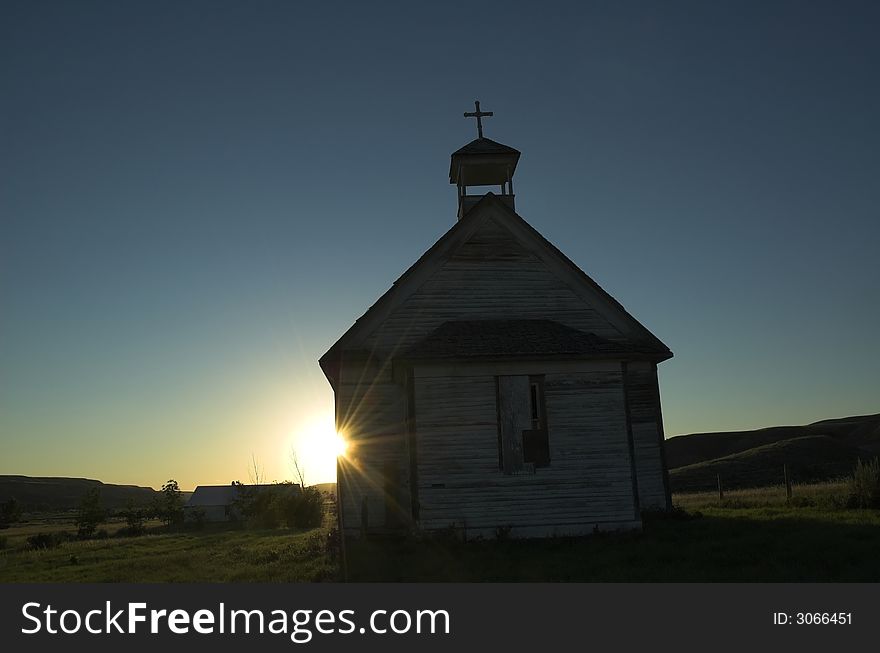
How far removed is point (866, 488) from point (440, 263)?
1334 cm

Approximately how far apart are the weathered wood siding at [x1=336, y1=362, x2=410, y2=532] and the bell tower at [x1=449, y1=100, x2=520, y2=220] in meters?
6.22

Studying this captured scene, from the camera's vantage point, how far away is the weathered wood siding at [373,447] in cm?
1789

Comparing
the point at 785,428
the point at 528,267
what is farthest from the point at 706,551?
the point at 785,428

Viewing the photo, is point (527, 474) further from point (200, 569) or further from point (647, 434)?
point (200, 569)

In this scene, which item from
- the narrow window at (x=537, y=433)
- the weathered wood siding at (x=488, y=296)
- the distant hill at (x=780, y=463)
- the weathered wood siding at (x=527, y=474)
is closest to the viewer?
the weathered wood siding at (x=527, y=474)

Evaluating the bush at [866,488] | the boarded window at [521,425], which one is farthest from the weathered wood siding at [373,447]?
the bush at [866,488]

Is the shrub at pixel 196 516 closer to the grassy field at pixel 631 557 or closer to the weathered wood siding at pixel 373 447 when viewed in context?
the grassy field at pixel 631 557

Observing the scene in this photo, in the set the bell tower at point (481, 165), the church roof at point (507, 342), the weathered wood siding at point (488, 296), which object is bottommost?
the church roof at point (507, 342)

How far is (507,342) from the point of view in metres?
17.2

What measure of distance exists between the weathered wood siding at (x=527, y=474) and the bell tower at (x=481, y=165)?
712cm

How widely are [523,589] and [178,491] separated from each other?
80.4m

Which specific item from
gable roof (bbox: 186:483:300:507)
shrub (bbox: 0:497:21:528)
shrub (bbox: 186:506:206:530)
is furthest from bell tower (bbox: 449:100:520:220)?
shrub (bbox: 0:497:21:528)

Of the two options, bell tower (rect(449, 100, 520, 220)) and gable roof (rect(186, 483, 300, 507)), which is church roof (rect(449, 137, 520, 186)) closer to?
bell tower (rect(449, 100, 520, 220))

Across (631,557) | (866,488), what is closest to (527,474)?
(631,557)
